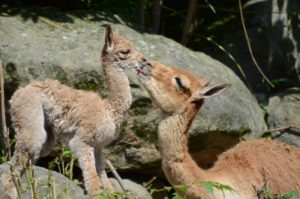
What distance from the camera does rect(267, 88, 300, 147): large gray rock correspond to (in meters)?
10.5

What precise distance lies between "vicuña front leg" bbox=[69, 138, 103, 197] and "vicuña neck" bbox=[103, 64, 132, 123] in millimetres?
434

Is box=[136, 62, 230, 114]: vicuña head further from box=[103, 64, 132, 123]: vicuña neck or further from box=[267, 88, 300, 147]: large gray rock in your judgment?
box=[267, 88, 300, 147]: large gray rock

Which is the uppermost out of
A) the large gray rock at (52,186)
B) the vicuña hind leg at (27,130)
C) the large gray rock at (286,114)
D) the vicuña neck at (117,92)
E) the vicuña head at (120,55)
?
the vicuña head at (120,55)

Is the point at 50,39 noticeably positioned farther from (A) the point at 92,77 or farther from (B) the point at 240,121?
(B) the point at 240,121

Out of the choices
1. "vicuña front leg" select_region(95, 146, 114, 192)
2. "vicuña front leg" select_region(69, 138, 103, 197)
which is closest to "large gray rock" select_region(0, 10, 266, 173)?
"vicuña front leg" select_region(95, 146, 114, 192)

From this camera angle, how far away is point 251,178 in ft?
25.9

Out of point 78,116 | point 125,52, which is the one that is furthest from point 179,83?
point 78,116

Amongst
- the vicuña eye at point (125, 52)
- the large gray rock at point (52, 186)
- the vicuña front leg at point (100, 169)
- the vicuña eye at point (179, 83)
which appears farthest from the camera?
the vicuña eye at point (179, 83)

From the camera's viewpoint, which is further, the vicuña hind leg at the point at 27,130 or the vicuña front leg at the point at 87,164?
the vicuña hind leg at the point at 27,130

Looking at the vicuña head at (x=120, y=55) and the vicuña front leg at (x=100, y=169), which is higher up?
the vicuña head at (x=120, y=55)

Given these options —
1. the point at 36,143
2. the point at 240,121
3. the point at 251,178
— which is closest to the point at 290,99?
the point at 240,121

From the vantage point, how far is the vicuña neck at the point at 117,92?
7.55 meters

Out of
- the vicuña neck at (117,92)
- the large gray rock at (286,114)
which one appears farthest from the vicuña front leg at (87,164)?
the large gray rock at (286,114)

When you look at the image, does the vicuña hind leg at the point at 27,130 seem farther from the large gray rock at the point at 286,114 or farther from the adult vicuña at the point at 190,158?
the large gray rock at the point at 286,114
